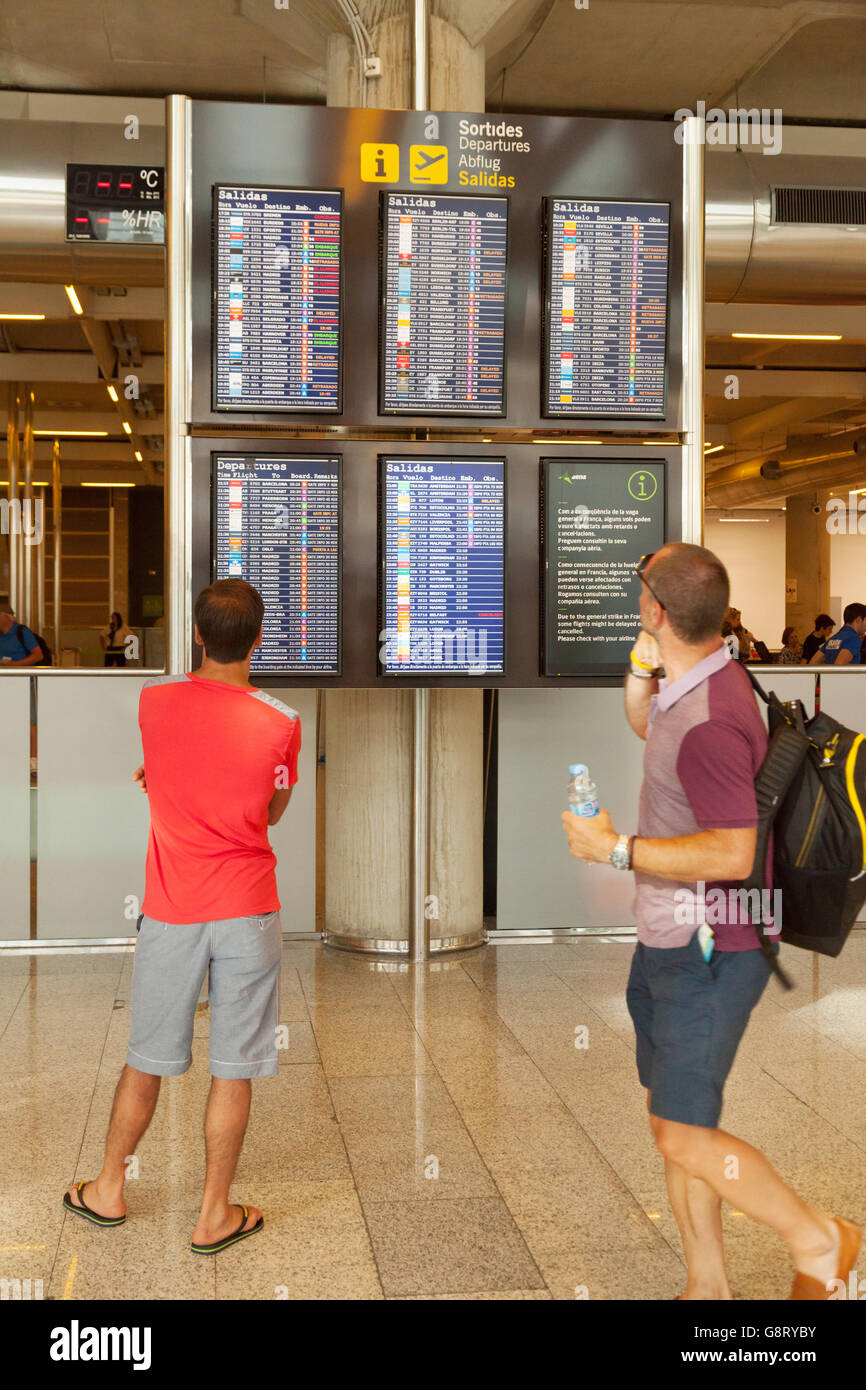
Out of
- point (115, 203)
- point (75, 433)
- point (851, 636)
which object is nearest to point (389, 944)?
point (115, 203)

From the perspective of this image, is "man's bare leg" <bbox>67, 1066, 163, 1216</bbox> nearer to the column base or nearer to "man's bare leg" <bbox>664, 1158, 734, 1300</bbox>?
"man's bare leg" <bbox>664, 1158, 734, 1300</bbox>

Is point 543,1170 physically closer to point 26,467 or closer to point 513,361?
point 513,361

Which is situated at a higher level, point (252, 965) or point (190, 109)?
point (190, 109)

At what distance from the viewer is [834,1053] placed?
4.19m

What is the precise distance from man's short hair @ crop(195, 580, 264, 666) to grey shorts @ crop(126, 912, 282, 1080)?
1.93 ft

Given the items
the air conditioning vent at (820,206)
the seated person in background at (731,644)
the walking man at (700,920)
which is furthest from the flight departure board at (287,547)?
the air conditioning vent at (820,206)

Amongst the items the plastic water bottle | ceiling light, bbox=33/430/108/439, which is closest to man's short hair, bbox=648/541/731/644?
the plastic water bottle

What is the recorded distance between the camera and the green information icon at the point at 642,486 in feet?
16.2

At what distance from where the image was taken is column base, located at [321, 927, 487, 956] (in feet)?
18.0

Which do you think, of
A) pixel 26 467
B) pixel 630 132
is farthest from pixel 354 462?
pixel 26 467

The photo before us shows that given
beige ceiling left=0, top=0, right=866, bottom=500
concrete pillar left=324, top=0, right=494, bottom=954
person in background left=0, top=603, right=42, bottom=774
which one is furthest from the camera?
person in background left=0, top=603, right=42, bottom=774

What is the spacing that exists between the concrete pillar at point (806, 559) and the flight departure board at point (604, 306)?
59.8 feet

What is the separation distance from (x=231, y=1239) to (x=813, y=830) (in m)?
1.60

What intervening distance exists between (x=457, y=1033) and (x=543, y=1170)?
3.98ft
